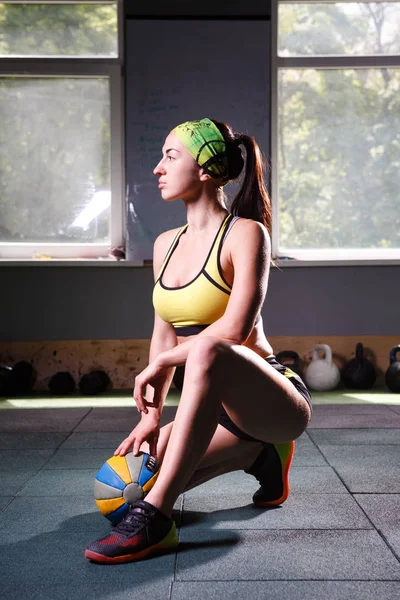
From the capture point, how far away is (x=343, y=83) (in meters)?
5.55

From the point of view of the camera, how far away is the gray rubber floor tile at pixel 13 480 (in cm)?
Result: 264

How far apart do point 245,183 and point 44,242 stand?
358 cm

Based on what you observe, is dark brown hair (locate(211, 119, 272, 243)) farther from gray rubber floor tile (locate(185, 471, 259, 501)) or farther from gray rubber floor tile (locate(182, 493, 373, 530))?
gray rubber floor tile (locate(185, 471, 259, 501))

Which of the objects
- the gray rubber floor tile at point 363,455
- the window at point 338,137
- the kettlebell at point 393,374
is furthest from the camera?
the window at point 338,137

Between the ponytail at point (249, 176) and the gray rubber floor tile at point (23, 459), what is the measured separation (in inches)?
57.2

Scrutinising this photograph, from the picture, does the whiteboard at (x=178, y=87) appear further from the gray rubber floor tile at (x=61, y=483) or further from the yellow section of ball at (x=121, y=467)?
the yellow section of ball at (x=121, y=467)

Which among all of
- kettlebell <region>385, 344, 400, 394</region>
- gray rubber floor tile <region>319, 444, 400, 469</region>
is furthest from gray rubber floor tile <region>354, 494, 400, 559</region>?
kettlebell <region>385, 344, 400, 394</region>

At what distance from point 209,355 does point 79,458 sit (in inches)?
60.6

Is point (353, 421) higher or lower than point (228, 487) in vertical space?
lower

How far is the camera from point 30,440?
142 inches

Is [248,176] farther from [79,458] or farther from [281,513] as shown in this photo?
[79,458]

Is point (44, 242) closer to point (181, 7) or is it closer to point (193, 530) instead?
point (181, 7)

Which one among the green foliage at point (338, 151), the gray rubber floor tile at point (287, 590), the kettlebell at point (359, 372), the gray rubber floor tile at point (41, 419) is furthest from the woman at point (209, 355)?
the green foliage at point (338, 151)

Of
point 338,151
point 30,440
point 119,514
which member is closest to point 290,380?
point 119,514
